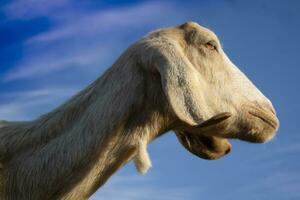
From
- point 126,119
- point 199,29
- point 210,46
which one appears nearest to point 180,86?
point 126,119

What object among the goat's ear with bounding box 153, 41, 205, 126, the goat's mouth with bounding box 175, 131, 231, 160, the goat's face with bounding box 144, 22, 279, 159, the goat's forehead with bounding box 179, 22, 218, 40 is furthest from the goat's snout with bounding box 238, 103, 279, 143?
the goat's forehead with bounding box 179, 22, 218, 40

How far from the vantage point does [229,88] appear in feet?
23.4

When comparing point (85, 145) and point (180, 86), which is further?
point (85, 145)

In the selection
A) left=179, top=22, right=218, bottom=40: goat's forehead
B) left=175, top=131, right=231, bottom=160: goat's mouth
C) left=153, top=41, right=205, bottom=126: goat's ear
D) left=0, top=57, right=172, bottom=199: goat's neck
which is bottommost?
left=175, top=131, right=231, bottom=160: goat's mouth

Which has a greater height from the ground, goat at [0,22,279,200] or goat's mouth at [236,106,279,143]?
goat at [0,22,279,200]

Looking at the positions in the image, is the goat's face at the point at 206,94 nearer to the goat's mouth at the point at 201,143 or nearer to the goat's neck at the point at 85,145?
the goat's mouth at the point at 201,143

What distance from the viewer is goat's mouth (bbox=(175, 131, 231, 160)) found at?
7531 mm

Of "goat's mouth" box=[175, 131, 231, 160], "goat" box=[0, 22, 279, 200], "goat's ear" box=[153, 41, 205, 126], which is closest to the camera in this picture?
"goat's ear" box=[153, 41, 205, 126]

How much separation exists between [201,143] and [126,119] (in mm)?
1269

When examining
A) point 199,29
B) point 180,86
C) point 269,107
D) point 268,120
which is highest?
point 199,29

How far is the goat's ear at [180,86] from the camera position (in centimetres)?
643

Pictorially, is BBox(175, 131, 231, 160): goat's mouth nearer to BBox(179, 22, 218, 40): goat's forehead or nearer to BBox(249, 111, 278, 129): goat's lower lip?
BBox(249, 111, 278, 129): goat's lower lip

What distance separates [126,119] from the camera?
665 cm

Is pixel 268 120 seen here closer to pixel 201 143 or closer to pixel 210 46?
pixel 201 143
